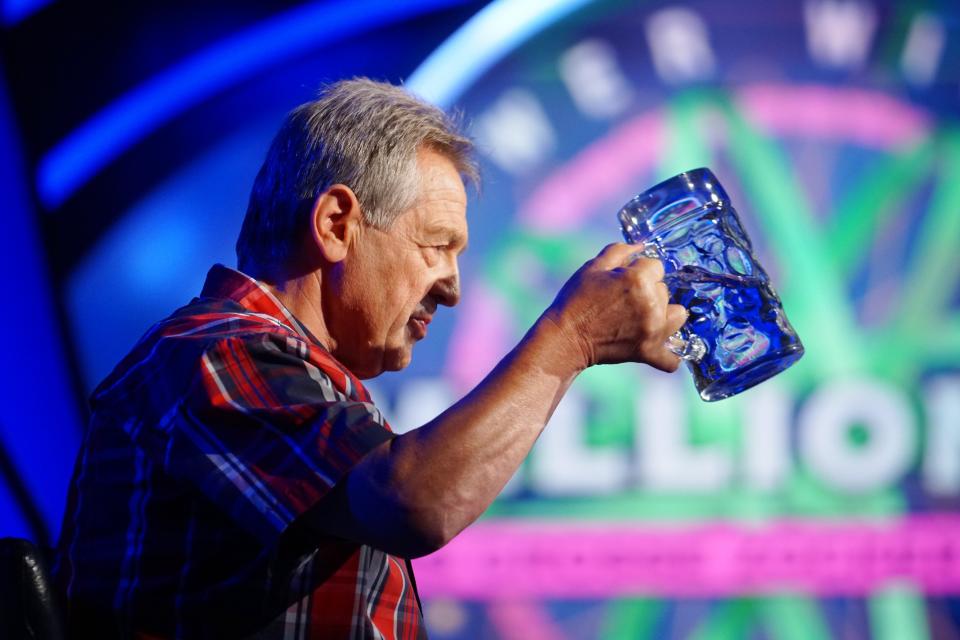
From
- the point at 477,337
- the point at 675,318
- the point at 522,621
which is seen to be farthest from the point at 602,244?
the point at 675,318

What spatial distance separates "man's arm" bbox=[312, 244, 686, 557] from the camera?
0.73 meters

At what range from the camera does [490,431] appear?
75cm

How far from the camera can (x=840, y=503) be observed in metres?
2.36

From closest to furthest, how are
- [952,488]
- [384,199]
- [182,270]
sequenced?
[384,199], [952,488], [182,270]

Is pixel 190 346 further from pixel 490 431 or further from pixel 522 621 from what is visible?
pixel 522 621

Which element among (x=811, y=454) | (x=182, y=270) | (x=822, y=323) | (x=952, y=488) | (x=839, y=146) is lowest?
(x=952, y=488)

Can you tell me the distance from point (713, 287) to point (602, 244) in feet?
4.94

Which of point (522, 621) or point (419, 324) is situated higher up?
point (419, 324)

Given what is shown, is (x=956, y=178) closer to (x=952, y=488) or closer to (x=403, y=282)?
(x=952, y=488)

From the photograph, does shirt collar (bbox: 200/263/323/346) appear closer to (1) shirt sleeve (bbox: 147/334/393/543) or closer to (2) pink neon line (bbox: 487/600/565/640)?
(1) shirt sleeve (bbox: 147/334/393/543)

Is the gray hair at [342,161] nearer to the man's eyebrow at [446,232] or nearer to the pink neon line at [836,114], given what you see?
the man's eyebrow at [446,232]

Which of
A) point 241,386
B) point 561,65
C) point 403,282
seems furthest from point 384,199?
point 561,65

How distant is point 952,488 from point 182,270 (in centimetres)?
195

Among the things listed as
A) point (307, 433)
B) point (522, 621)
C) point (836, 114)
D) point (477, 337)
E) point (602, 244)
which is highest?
point (307, 433)
